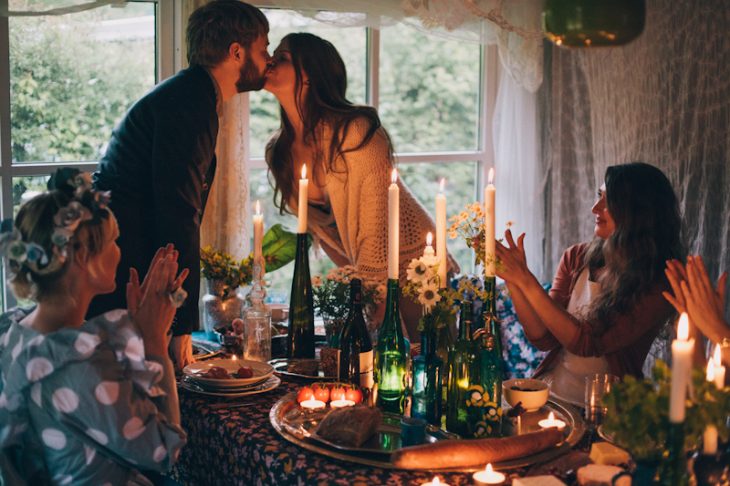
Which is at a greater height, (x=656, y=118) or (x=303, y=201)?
(x=656, y=118)

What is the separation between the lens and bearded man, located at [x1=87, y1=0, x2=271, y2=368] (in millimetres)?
2225

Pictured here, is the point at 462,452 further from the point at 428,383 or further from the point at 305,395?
the point at 305,395

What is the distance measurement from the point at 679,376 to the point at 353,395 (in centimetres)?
88

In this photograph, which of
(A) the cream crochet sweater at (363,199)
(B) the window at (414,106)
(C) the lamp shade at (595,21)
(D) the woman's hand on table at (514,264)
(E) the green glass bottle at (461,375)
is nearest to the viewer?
(C) the lamp shade at (595,21)

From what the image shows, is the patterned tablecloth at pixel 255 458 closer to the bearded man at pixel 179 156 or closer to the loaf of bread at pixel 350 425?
the loaf of bread at pixel 350 425

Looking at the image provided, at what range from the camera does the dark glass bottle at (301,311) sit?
2297mm

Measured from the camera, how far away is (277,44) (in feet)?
11.8

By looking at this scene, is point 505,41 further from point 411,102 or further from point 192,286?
point 192,286

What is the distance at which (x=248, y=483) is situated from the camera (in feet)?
6.00

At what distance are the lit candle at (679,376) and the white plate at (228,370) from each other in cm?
104

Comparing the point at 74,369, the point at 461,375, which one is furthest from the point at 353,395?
the point at 74,369

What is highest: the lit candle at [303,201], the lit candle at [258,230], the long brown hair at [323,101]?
the long brown hair at [323,101]

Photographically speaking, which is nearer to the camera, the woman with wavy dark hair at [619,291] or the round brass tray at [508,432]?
the round brass tray at [508,432]

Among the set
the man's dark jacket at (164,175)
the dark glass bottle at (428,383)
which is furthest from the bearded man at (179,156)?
the dark glass bottle at (428,383)
